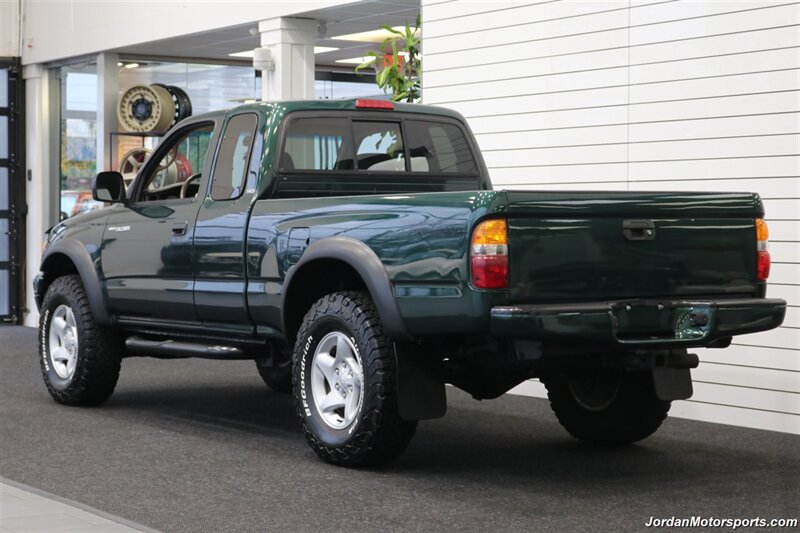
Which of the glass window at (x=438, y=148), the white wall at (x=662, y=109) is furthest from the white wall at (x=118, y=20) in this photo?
the glass window at (x=438, y=148)

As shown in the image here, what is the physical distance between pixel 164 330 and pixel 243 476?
1892 mm

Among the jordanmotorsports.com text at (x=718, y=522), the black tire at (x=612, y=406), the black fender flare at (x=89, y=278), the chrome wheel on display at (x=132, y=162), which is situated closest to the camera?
the jordanmotorsports.com text at (x=718, y=522)

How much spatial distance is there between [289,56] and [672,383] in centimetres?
657

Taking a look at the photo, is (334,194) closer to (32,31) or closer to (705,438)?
(705,438)

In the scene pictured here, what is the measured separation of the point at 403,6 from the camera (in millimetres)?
11742

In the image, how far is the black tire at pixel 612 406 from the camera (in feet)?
22.6

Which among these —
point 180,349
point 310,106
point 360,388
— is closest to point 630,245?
point 360,388

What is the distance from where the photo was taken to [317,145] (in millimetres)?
7223

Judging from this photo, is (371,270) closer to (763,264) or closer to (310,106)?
(310,106)

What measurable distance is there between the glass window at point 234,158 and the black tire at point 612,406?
1942 mm

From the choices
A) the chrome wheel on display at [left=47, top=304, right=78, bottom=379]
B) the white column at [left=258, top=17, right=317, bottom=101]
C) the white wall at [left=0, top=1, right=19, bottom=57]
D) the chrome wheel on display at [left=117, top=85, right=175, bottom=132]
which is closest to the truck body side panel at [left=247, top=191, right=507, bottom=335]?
the chrome wheel on display at [left=47, top=304, right=78, bottom=379]

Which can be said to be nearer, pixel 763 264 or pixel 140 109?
pixel 763 264

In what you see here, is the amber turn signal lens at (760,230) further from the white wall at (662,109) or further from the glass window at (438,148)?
the glass window at (438,148)

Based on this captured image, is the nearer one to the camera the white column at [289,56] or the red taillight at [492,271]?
the red taillight at [492,271]
